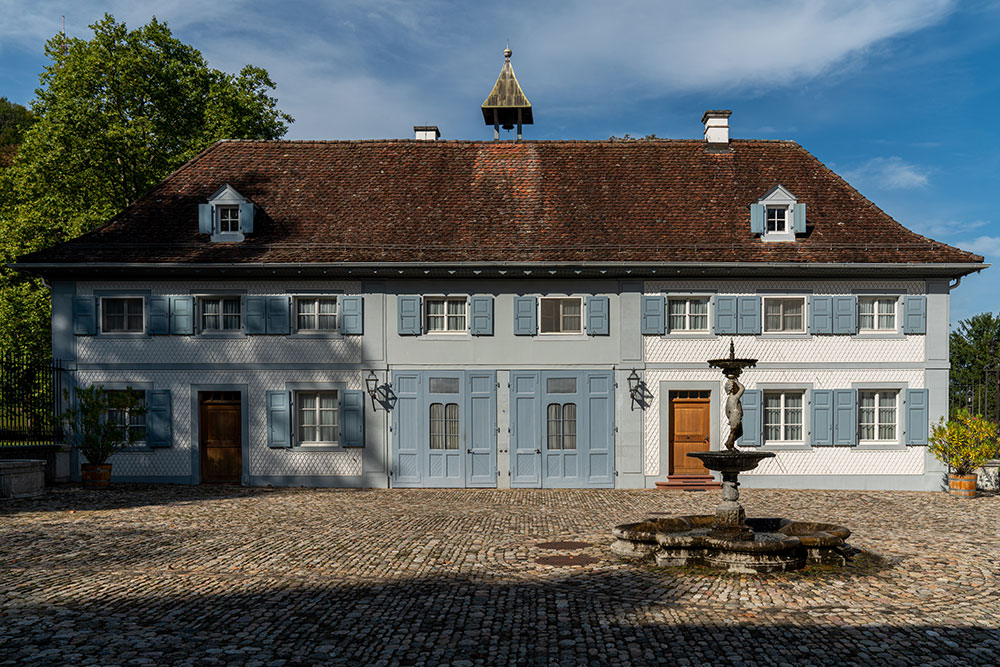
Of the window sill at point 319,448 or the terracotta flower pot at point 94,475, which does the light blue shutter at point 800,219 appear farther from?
the terracotta flower pot at point 94,475

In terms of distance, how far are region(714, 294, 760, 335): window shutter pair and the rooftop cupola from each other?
8.86m

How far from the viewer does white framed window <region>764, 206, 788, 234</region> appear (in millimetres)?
18625

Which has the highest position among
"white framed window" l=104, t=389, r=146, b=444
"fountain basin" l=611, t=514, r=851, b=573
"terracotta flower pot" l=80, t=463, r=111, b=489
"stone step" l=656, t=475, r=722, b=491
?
"white framed window" l=104, t=389, r=146, b=444

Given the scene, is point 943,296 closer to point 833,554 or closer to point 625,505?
point 625,505

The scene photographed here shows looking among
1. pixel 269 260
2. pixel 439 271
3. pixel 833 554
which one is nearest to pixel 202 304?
pixel 269 260

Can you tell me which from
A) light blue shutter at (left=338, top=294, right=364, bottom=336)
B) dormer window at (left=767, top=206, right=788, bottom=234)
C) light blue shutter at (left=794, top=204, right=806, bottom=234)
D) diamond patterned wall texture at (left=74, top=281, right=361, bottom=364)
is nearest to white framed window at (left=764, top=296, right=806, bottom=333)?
light blue shutter at (left=794, top=204, right=806, bottom=234)

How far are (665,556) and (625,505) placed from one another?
5668mm

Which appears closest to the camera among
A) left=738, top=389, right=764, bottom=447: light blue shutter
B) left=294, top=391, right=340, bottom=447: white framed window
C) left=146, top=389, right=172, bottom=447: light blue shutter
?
left=738, top=389, right=764, bottom=447: light blue shutter

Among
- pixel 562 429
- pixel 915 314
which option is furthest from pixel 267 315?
pixel 915 314

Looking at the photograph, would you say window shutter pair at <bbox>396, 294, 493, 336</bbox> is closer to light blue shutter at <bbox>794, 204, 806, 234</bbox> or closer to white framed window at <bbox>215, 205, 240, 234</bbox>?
Result: white framed window at <bbox>215, 205, 240, 234</bbox>

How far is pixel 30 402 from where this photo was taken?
59.1 ft

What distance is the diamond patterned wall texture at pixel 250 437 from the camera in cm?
1800

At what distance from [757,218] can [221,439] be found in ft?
44.9

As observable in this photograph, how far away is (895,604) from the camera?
7664 mm
